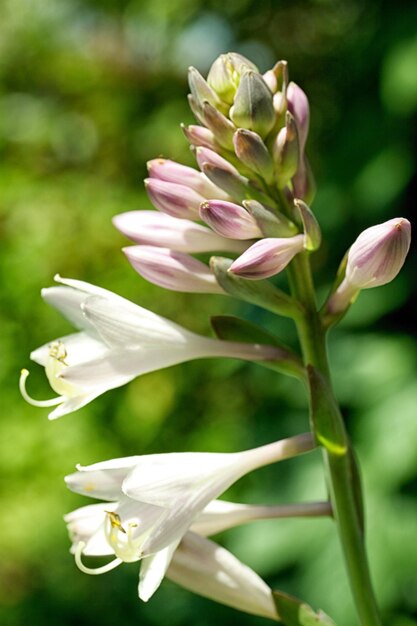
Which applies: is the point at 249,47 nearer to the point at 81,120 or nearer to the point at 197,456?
the point at 81,120

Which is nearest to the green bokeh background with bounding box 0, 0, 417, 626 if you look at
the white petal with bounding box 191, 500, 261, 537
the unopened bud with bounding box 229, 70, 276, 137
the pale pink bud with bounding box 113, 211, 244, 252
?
the white petal with bounding box 191, 500, 261, 537

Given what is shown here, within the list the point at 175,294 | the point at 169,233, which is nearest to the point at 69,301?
the point at 169,233

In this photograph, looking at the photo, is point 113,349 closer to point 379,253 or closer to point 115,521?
point 115,521

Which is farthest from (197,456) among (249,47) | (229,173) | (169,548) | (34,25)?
(34,25)

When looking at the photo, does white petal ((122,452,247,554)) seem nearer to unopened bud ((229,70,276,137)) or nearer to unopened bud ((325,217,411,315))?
unopened bud ((325,217,411,315))

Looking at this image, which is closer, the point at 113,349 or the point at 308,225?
the point at 308,225

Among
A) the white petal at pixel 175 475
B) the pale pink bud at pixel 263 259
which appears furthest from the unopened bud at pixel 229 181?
the white petal at pixel 175 475
